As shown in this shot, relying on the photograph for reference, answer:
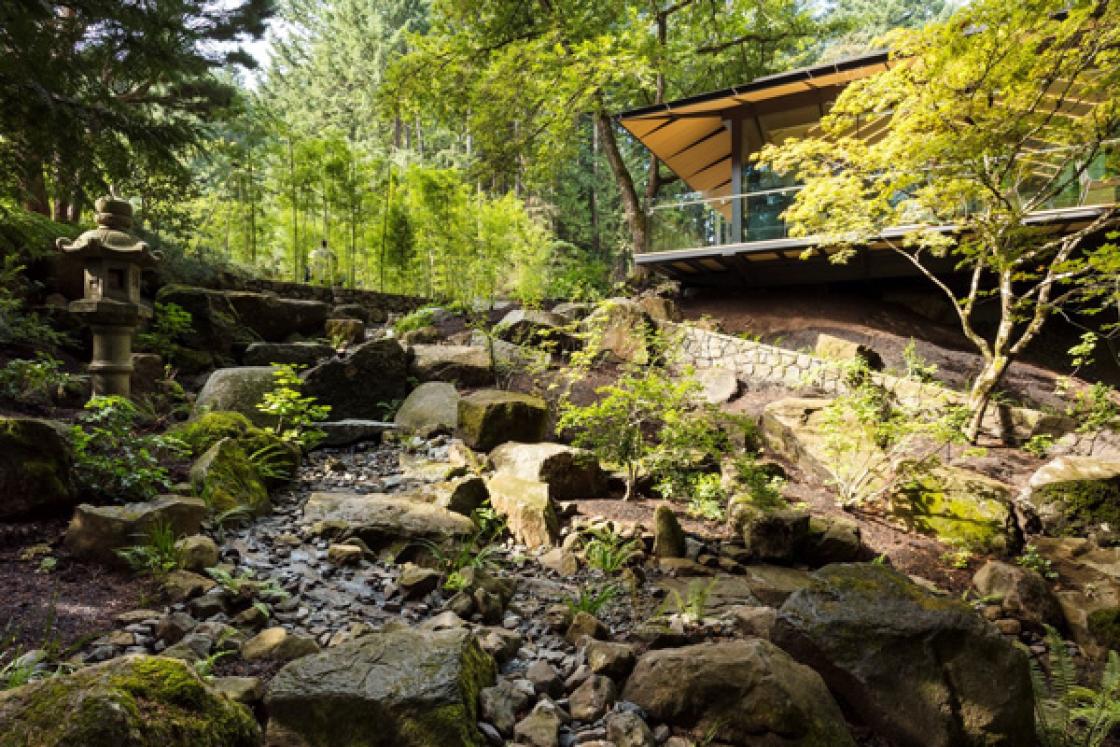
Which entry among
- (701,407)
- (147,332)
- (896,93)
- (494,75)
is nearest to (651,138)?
(494,75)

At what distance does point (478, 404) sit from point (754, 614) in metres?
3.06

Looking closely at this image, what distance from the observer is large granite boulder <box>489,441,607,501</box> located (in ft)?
15.6

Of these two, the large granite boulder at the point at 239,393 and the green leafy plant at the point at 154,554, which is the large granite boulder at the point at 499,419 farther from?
the green leafy plant at the point at 154,554

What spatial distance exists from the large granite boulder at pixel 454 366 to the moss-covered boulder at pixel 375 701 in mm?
4718

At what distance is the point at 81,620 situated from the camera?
7.23 ft

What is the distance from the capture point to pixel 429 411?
5863mm

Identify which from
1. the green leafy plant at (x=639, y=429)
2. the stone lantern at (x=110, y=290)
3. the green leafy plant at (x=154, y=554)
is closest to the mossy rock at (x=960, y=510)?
the green leafy plant at (x=639, y=429)

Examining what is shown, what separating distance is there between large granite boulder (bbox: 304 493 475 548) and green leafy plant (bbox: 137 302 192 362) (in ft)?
12.6

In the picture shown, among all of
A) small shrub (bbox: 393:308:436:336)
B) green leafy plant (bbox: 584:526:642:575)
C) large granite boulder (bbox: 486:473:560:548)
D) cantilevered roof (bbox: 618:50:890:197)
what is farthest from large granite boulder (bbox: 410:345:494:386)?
cantilevered roof (bbox: 618:50:890:197)

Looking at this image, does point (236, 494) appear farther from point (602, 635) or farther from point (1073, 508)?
point (1073, 508)

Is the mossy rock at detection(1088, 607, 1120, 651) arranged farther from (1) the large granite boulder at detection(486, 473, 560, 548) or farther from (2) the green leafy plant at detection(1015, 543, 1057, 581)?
(1) the large granite boulder at detection(486, 473, 560, 548)

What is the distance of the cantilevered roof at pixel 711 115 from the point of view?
941cm

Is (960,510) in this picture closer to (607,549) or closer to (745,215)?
(607,549)

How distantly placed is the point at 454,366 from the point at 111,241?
3.35 m
